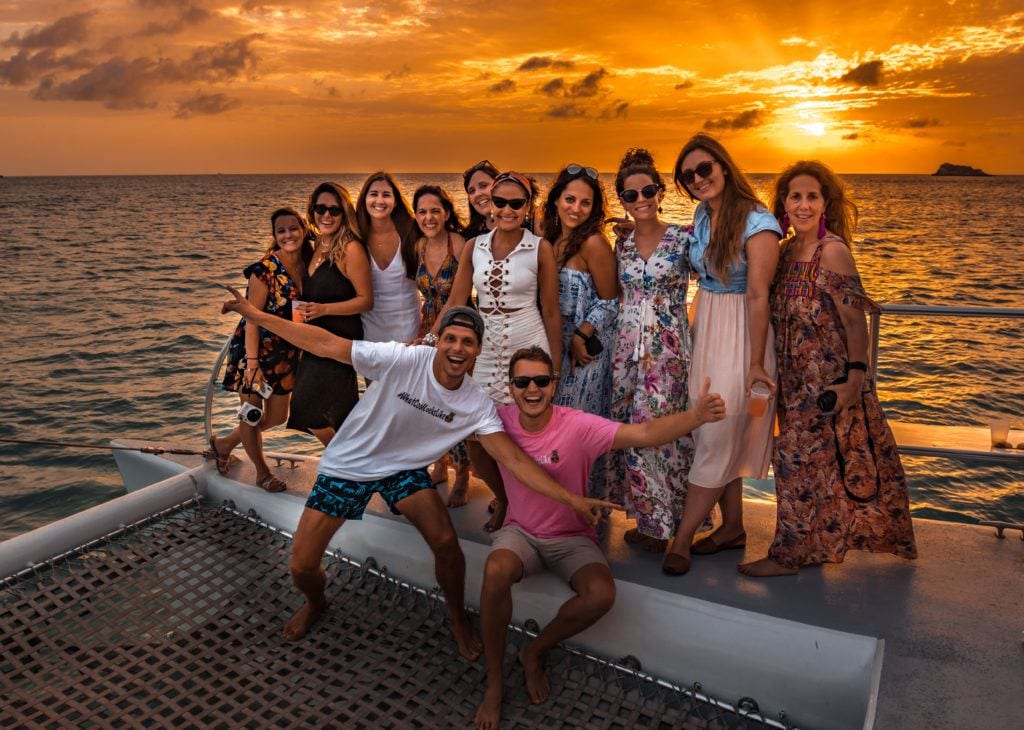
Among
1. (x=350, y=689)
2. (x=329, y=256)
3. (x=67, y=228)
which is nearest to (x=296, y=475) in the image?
(x=329, y=256)

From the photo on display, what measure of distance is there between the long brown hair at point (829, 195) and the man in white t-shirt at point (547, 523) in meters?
0.89

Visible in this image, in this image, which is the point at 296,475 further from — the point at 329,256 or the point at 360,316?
the point at 329,256

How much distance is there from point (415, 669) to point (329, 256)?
2113mm

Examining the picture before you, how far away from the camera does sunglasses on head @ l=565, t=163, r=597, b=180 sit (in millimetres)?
3553

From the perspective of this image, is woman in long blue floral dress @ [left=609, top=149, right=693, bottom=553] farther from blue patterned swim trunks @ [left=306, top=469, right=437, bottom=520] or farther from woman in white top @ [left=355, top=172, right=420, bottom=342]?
woman in white top @ [left=355, top=172, right=420, bottom=342]

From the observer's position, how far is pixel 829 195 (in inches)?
125

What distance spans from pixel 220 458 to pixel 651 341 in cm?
285

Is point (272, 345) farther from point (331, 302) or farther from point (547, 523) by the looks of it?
point (547, 523)

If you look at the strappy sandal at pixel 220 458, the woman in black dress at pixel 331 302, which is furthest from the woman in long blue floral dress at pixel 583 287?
the strappy sandal at pixel 220 458

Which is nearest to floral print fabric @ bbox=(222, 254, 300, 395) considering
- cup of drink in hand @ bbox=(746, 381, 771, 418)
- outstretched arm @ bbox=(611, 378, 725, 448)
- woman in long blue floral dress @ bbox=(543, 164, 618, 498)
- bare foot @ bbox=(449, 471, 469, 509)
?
bare foot @ bbox=(449, 471, 469, 509)

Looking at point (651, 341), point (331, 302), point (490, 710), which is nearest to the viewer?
point (490, 710)

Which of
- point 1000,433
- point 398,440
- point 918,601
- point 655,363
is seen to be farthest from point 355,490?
point 1000,433

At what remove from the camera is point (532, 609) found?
344cm

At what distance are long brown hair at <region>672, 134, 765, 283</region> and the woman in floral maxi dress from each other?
0.17 meters
